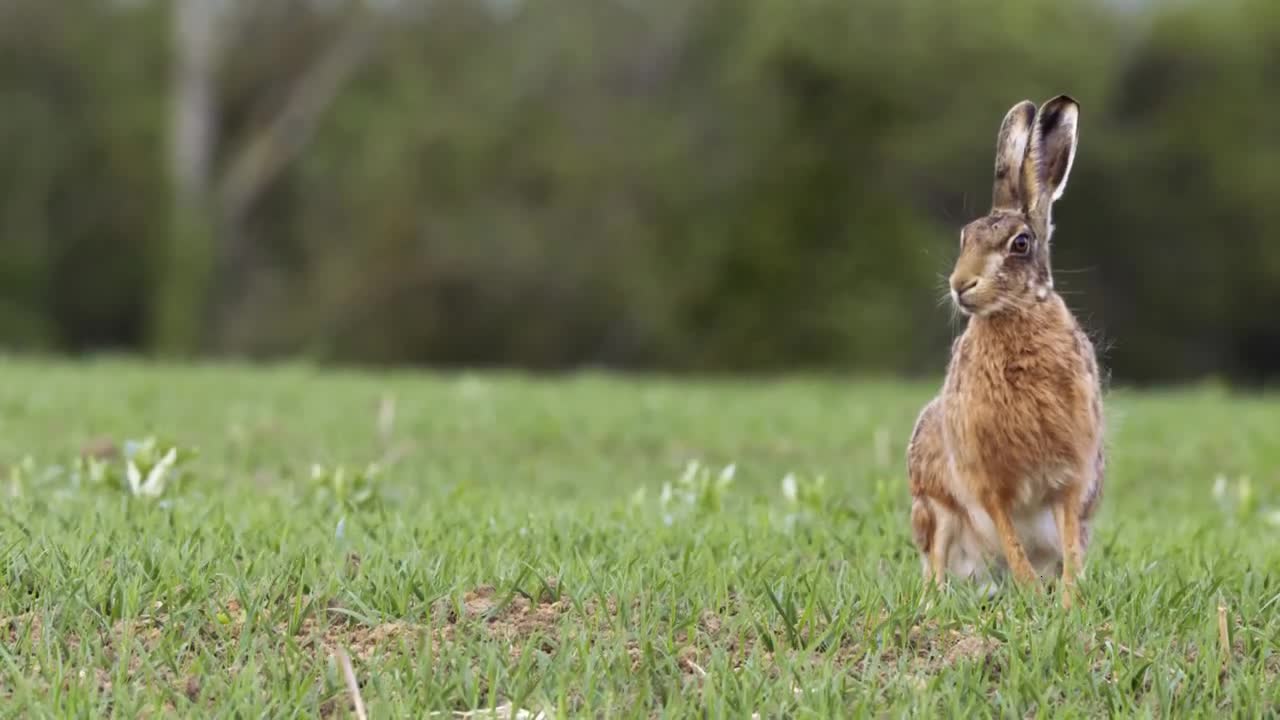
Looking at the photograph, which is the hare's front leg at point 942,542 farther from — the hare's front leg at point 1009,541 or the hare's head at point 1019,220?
the hare's head at point 1019,220

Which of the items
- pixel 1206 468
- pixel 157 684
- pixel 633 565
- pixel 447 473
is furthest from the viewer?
pixel 1206 468

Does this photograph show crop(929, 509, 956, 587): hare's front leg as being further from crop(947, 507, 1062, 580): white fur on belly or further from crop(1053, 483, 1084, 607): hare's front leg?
crop(1053, 483, 1084, 607): hare's front leg

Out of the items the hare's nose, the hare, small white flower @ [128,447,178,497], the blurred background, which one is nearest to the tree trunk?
the blurred background

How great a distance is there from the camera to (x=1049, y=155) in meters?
4.91

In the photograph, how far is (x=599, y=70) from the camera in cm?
3741

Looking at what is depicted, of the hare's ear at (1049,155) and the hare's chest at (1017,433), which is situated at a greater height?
the hare's ear at (1049,155)

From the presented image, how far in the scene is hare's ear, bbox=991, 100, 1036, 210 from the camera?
487cm

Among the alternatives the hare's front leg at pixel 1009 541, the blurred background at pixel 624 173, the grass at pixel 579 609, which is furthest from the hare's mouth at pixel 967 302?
the blurred background at pixel 624 173

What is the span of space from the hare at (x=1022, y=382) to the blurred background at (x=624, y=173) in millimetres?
31530

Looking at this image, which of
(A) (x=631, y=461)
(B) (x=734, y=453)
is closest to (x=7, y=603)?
(A) (x=631, y=461)

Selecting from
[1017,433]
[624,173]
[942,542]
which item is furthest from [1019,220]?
[624,173]

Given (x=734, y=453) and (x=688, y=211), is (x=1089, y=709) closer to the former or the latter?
(x=734, y=453)

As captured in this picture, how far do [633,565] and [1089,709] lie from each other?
170cm

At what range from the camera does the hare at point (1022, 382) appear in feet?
15.7
